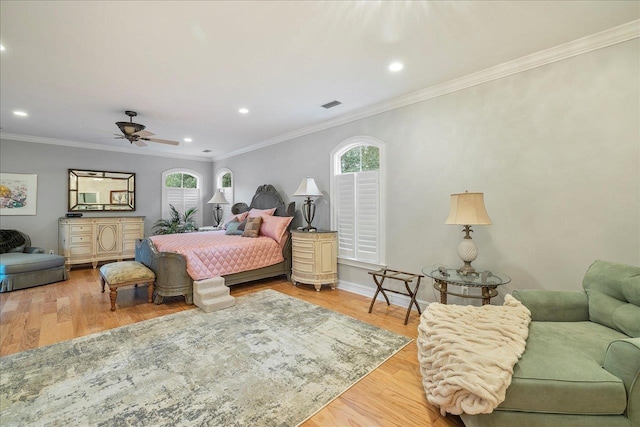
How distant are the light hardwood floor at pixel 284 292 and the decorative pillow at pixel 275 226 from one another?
32.0 inches

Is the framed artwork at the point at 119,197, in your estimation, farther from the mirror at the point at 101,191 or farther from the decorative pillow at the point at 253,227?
the decorative pillow at the point at 253,227

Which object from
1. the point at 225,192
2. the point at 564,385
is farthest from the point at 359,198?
the point at 225,192

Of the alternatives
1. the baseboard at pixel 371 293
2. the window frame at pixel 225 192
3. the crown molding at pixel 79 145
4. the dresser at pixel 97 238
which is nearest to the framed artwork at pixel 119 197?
the dresser at pixel 97 238

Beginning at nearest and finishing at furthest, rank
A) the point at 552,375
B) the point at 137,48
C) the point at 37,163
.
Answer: the point at 552,375
the point at 137,48
the point at 37,163

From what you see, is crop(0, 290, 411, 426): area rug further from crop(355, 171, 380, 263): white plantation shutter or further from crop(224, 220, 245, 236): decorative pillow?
crop(224, 220, 245, 236): decorative pillow

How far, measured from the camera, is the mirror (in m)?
5.83

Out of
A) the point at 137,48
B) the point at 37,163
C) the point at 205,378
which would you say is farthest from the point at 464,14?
the point at 37,163

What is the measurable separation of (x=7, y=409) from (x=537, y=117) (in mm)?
4635

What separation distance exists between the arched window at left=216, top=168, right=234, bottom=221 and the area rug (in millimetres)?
4183

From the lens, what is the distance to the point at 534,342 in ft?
5.34

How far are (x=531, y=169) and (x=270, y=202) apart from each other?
4176 mm

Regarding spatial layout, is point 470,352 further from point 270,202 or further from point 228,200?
point 228,200

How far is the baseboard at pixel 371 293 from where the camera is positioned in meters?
3.56

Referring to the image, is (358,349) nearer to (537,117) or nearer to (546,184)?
(546,184)
